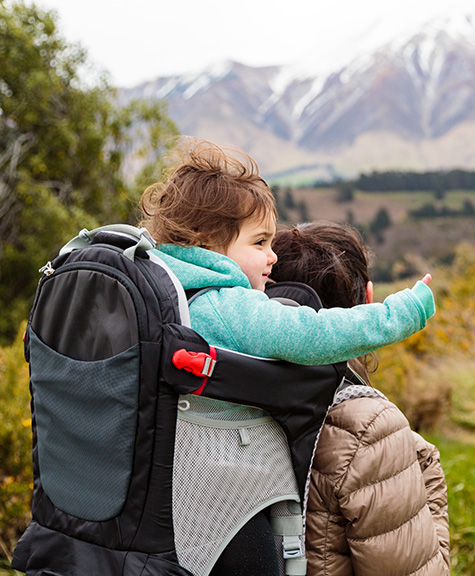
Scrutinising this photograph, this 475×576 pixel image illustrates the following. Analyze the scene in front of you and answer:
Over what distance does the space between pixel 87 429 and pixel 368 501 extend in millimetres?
728

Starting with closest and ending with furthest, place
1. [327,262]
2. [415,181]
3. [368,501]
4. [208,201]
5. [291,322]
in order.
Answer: [291,322], [368,501], [208,201], [327,262], [415,181]

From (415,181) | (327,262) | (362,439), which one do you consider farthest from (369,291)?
(415,181)

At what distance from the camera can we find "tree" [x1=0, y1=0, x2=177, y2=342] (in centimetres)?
984

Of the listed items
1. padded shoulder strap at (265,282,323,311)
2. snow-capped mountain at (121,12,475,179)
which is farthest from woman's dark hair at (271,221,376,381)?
snow-capped mountain at (121,12,475,179)

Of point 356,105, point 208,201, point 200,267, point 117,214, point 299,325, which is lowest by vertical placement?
point 356,105

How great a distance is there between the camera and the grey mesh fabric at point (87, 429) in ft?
4.16

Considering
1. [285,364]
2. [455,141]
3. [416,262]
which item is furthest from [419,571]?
[455,141]

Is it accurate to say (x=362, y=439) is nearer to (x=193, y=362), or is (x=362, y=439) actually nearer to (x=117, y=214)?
(x=193, y=362)

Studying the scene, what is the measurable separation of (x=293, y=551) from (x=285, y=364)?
460mm

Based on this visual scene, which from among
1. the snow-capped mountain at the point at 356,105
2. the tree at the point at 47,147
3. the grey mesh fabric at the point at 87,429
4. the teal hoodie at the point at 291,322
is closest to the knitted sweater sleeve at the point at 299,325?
the teal hoodie at the point at 291,322

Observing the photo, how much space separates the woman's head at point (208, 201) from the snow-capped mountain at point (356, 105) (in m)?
46.1

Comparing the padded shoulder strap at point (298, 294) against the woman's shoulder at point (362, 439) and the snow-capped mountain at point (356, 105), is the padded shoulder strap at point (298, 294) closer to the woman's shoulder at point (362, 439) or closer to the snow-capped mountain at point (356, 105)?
the woman's shoulder at point (362, 439)

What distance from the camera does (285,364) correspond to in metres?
1.41

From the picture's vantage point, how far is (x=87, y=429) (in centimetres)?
132
